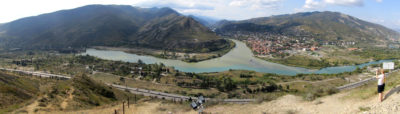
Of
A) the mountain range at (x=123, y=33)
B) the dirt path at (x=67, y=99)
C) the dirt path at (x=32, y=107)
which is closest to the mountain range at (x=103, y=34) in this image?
the mountain range at (x=123, y=33)

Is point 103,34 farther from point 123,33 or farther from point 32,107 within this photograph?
point 32,107

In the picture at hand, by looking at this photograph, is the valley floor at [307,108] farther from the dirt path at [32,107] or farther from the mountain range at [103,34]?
the mountain range at [103,34]

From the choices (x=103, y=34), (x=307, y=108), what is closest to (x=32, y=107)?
(x=307, y=108)

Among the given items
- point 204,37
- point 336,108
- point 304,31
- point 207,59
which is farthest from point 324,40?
point 336,108

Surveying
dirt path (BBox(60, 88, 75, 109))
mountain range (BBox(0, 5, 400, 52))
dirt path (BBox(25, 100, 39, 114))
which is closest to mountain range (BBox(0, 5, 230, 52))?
mountain range (BBox(0, 5, 400, 52))

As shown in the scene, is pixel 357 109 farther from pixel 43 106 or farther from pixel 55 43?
pixel 55 43

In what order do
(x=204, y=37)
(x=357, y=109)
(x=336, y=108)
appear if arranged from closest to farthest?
(x=357, y=109) → (x=336, y=108) → (x=204, y=37)

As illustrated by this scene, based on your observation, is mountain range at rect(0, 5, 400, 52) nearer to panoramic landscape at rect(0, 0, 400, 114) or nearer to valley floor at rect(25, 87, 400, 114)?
panoramic landscape at rect(0, 0, 400, 114)

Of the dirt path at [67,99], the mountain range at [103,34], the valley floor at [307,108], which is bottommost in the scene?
the dirt path at [67,99]
